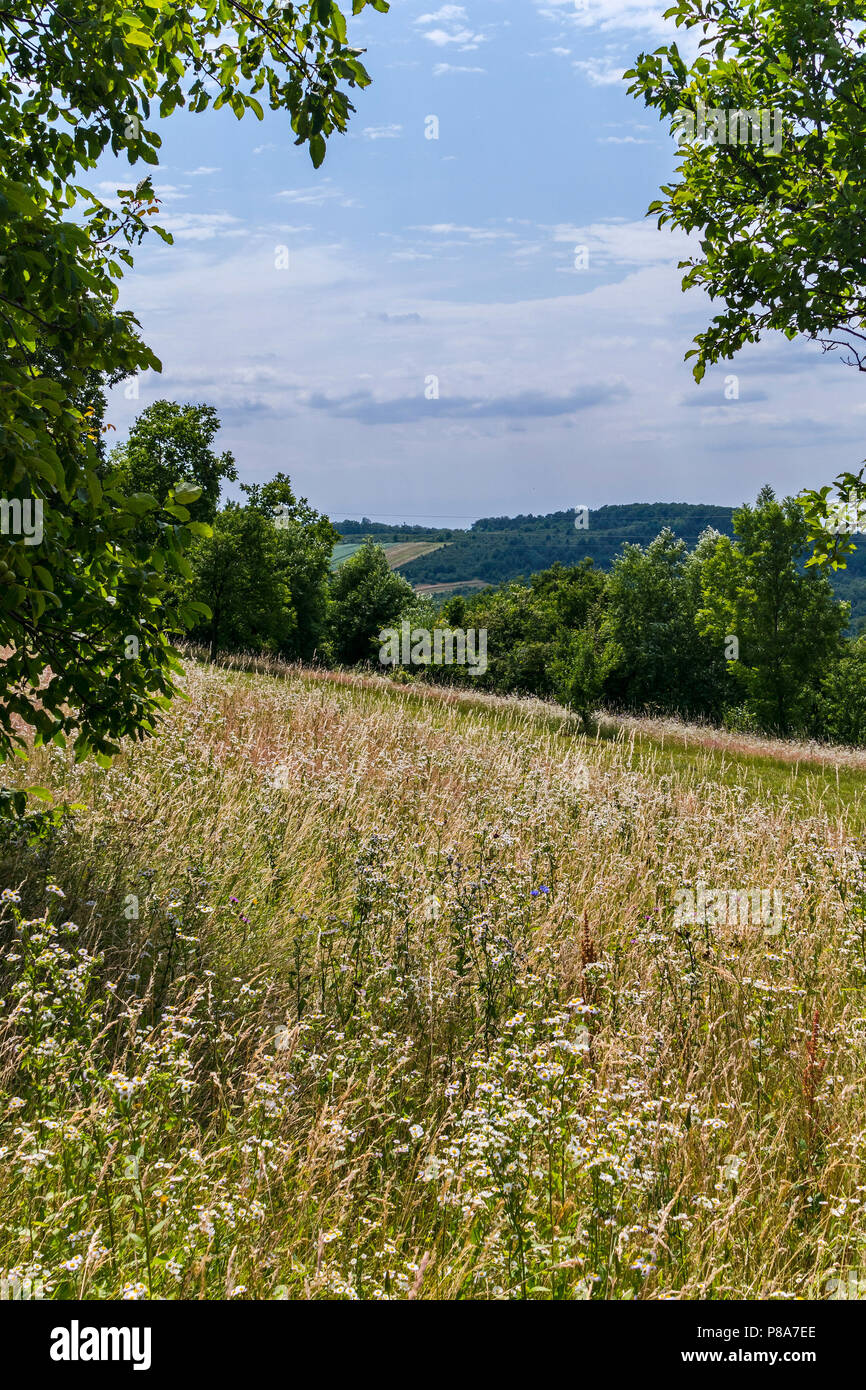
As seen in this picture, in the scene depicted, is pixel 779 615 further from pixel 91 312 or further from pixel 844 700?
pixel 91 312

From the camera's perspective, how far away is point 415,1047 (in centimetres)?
452

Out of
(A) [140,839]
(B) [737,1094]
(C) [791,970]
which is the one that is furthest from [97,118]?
(C) [791,970]

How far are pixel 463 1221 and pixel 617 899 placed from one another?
159 inches

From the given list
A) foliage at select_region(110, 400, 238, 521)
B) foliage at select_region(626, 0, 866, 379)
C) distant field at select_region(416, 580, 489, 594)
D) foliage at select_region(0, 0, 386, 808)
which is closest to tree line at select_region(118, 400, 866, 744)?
foliage at select_region(110, 400, 238, 521)

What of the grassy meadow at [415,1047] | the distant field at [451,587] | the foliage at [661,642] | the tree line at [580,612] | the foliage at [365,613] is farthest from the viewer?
the distant field at [451,587]

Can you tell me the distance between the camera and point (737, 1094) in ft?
13.0

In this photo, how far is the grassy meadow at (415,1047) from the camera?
9.34ft

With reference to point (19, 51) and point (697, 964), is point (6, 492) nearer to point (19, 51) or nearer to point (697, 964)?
point (19, 51)

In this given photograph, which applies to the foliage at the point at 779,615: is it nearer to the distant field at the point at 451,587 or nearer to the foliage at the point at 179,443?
the foliage at the point at 179,443

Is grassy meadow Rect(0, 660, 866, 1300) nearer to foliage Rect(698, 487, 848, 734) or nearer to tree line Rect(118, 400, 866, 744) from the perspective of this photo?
tree line Rect(118, 400, 866, 744)

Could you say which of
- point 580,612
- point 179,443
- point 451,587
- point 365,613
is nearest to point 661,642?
point 580,612

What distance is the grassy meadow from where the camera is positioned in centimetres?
285

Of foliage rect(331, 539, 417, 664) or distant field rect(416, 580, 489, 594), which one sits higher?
distant field rect(416, 580, 489, 594)

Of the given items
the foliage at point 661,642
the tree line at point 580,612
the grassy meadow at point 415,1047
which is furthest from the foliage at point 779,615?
the grassy meadow at point 415,1047
